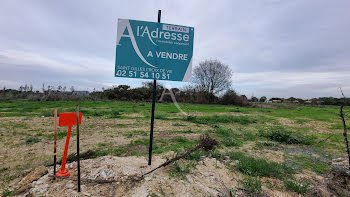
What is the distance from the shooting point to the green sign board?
3321 millimetres

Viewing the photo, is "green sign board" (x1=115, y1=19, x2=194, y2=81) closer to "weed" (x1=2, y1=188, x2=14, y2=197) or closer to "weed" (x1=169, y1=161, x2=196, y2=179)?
"weed" (x1=169, y1=161, x2=196, y2=179)

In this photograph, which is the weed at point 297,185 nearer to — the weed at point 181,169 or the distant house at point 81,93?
the weed at point 181,169

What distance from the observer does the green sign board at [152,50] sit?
3.32m

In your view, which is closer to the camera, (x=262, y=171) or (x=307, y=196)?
(x=307, y=196)

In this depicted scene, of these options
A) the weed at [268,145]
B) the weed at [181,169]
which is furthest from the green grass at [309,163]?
the weed at [181,169]

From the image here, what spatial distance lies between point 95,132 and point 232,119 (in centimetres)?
767

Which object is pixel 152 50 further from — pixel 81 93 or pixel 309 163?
pixel 81 93

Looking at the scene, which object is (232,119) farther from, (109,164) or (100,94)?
(100,94)

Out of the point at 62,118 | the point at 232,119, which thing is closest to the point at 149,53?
the point at 62,118

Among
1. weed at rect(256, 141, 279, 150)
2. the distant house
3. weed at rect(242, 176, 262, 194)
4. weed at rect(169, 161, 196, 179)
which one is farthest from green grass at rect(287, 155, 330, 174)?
the distant house

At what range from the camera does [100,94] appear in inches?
1120

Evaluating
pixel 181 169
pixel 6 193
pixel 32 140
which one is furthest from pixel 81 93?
pixel 181 169

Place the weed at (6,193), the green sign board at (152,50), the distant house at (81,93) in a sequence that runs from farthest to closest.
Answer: the distant house at (81,93) → the green sign board at (152,50) → the weed at (6,193)

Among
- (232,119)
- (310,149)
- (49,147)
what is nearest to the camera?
(49,147)
